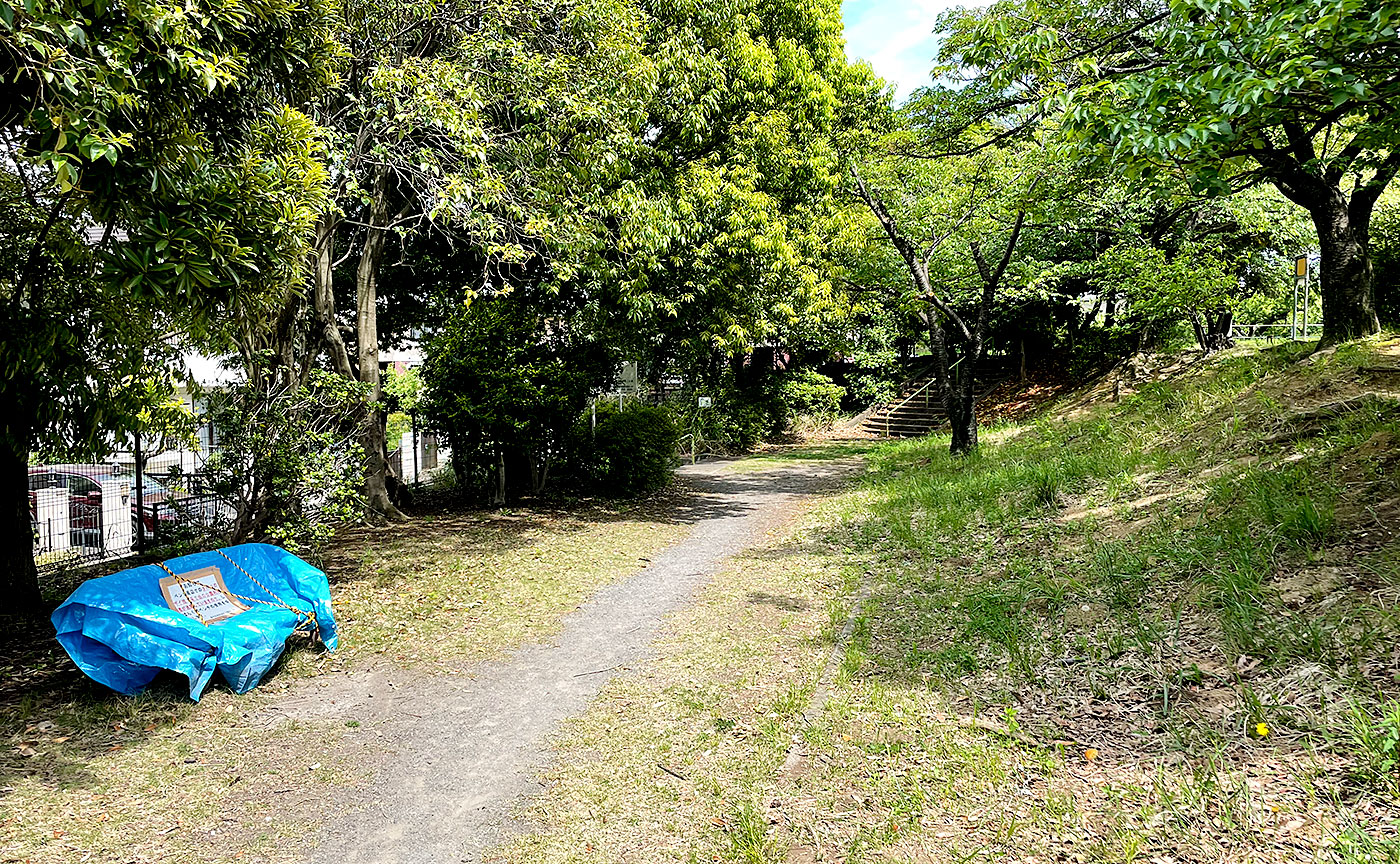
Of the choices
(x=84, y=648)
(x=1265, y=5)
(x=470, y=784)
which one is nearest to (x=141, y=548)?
(x=84, y=648)

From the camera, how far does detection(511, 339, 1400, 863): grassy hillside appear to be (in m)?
3.15

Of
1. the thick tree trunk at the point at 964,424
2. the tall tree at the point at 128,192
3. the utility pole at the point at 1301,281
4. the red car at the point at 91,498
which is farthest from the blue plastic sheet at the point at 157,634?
the utility pole at the point at 1301,281

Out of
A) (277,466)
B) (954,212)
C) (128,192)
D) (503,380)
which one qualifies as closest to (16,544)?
(277,466)

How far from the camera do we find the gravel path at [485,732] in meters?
3.40

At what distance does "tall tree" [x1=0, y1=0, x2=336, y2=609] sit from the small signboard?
1.58 m

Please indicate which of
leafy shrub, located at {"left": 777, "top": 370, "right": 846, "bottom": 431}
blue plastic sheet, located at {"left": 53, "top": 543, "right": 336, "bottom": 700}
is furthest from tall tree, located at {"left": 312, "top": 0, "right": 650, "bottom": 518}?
leafy shrub, located at {"left": 777, "top": 370, "right": 846, "bottom": 431}

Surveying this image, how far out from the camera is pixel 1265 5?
4082 millimetres

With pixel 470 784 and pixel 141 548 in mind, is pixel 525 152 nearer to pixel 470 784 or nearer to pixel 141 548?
pixel 141 548

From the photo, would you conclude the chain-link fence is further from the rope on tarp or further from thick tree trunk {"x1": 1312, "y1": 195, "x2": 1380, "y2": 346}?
thick tree trunk {"x1": 1312, "y1": 195, "x2": 1380, "y2": 346}

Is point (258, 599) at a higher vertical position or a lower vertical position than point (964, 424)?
lower

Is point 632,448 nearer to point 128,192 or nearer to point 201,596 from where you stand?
point 201,596

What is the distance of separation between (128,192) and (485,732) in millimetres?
3453

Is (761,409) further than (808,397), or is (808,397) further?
(808,397)

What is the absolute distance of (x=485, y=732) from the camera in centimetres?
443
